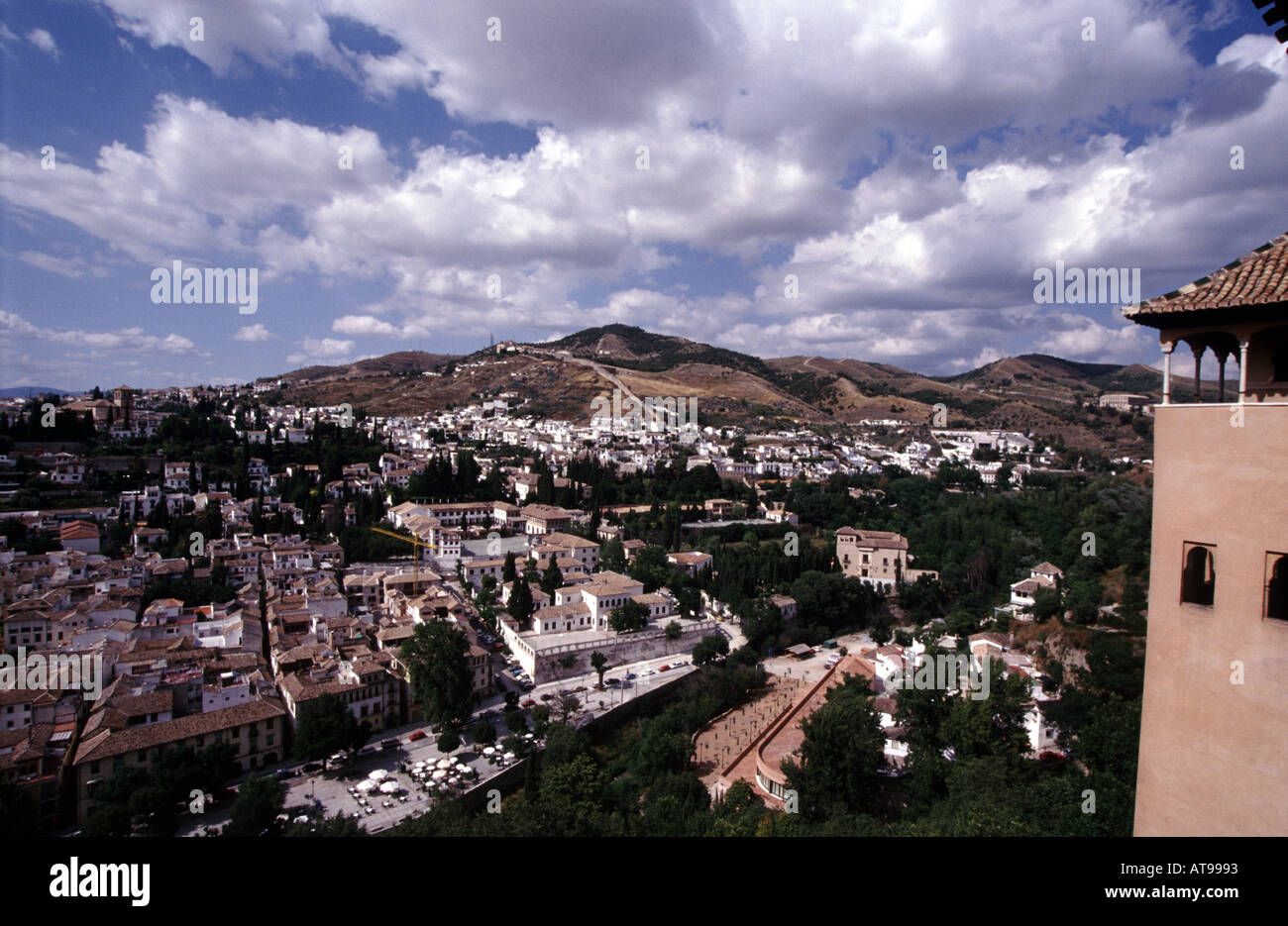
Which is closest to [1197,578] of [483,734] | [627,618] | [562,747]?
[562,747]

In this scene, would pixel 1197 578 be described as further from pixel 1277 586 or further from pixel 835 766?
pixel 835 766

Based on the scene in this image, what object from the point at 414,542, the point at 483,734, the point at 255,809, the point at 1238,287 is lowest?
the point at 483,734

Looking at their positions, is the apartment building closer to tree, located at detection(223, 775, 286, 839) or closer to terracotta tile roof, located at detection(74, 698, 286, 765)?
tree, located at detection(223, 775, 286, 839)

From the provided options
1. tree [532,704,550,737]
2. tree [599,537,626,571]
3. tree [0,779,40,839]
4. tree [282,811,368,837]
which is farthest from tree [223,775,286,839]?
tree [599,537,626,571]

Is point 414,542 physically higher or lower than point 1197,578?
lower
